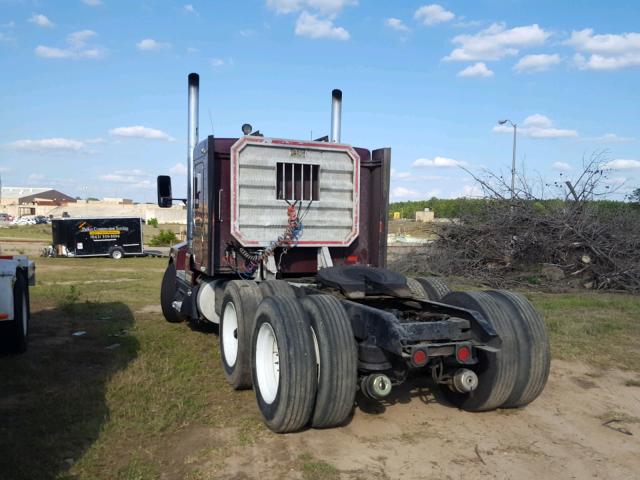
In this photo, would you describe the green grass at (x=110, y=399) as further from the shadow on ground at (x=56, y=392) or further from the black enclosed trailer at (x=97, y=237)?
the black enclosed trailer at (x=97, y=237)

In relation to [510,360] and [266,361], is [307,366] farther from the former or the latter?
[510,360]

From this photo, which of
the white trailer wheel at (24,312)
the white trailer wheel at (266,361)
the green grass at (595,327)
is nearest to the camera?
the white trailer wheel at (266,361)

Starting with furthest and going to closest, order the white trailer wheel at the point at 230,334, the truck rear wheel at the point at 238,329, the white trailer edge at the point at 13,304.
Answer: the white trailer edge at the point at 13,304, the white trailer wheel at the point at 230,334, the truck rear wheel at the point at 238,329

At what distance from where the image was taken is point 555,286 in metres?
14.3

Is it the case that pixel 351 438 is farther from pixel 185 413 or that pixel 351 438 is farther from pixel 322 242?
pixel 322 242

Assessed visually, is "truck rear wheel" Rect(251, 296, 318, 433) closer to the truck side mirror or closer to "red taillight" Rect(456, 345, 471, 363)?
"red taillight" Rect(456, 345, 471, 363)

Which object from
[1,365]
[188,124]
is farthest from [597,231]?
[1,365]

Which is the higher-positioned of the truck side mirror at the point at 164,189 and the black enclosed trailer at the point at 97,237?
the truck side mirror at the point at 164,189

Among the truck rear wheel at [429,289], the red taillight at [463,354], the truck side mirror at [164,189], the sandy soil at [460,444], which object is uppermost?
the truck side mirror at [164,189]

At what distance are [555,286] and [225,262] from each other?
10.1 meters

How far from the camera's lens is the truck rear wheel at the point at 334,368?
442 centimetres

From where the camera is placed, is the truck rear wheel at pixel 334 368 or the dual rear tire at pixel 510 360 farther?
the dual rear tire at pixel 510 360

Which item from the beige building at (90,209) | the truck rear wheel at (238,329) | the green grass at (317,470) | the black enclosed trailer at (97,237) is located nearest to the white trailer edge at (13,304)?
the truck rear wheel at (238,329)

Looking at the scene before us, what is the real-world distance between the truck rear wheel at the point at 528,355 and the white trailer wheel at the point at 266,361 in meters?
2.08
